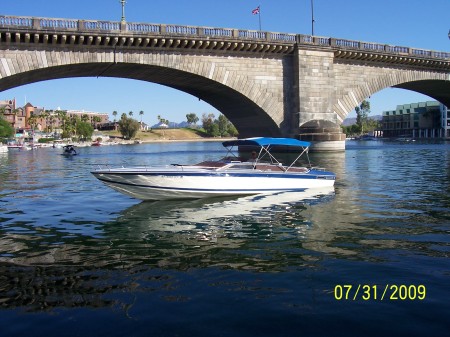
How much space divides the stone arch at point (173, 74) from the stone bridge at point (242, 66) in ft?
0.25

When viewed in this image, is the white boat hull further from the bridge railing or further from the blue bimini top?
the bridge railing

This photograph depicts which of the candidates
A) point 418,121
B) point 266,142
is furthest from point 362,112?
point 266,142

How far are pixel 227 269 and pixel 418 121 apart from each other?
140 metres

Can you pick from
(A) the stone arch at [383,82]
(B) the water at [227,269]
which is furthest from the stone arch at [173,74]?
(B) the water at [227,269]

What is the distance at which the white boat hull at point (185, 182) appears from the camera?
50.9ft

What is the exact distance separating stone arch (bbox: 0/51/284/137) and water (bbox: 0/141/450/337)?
63.8ft

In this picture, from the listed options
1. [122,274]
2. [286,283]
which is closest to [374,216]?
[286,283]

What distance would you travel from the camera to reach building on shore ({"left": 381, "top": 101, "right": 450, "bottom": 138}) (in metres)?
125

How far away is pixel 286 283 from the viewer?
7461mm

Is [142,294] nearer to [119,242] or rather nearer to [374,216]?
[119,242]

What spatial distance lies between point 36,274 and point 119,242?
2623mm

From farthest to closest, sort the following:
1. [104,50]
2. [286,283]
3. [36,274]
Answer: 1. [104,50]
2. [36,274]
3. [286,283]

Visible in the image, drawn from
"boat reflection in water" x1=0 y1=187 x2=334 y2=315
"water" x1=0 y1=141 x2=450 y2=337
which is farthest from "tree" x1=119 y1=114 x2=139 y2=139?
"boat reflection in water" x1=0 y1=187 x2=334 y2=315

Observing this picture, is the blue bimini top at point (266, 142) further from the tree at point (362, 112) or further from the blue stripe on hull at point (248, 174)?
the tree at point (362, 112)
